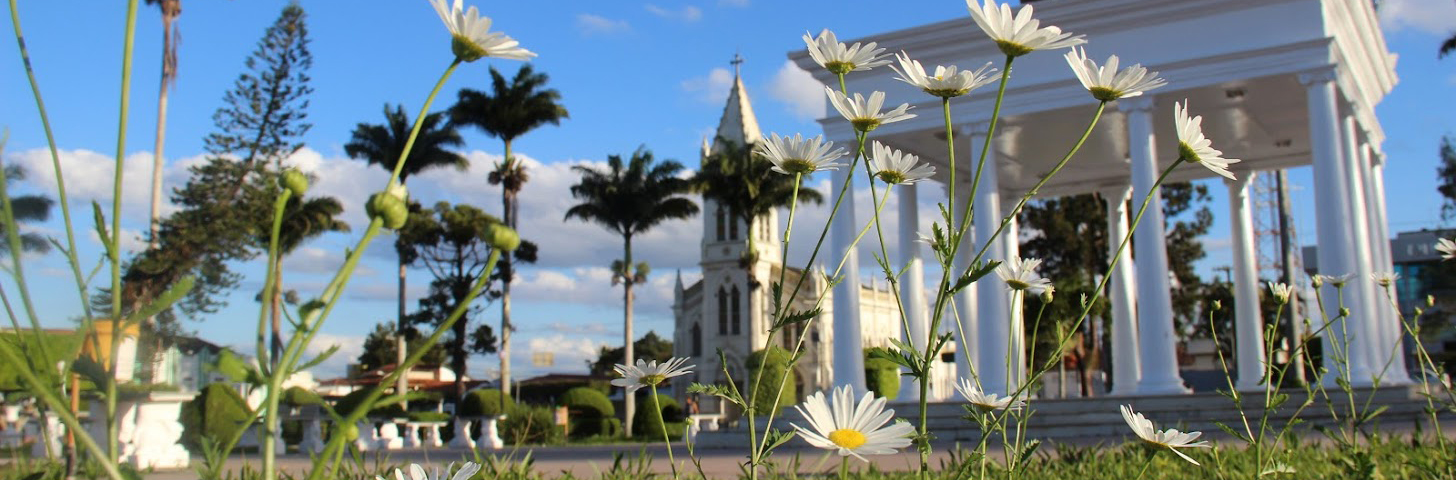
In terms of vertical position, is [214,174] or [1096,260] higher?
[214,174]

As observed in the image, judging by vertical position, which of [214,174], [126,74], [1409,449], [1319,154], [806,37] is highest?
[214,174]

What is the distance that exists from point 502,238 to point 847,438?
0.59m

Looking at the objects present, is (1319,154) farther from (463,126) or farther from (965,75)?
(463,126)

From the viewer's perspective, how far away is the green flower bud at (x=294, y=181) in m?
1.16

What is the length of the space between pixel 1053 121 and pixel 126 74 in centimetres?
1982

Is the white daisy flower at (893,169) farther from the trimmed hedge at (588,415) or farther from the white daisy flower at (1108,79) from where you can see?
the trimmed hedge at (588,415)

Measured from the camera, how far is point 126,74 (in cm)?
115

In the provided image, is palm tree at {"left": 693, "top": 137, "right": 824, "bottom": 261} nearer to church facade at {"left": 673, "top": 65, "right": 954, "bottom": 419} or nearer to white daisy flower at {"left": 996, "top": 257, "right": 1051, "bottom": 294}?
church facade at {"left": 673, "top": 65, "right": 954, "bottom": 419}

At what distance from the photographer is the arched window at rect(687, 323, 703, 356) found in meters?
73.1

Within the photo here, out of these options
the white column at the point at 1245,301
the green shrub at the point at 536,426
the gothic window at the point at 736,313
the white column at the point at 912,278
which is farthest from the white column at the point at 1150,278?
the gothic window at the point at 736,313

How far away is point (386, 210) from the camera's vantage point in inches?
41.8

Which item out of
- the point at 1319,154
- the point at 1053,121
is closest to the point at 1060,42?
the point at 1319,154

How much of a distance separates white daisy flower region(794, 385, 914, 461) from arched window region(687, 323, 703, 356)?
234 ft

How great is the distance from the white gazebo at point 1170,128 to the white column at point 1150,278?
0.02 m
